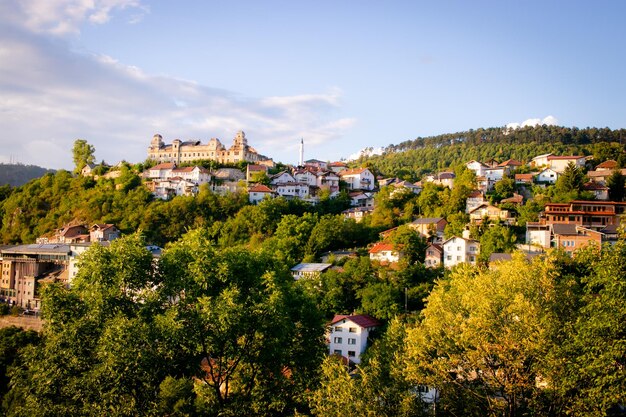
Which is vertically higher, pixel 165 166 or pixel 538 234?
pixel 165 166

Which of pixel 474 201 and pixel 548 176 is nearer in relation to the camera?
pixel 474 201

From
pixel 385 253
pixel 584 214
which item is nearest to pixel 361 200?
pixel 385 253

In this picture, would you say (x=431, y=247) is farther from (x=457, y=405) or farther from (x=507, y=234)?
(x=457, y=405)

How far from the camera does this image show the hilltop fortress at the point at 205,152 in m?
73.8

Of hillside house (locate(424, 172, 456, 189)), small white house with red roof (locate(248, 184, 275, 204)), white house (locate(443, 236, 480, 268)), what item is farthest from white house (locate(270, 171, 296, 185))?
white house (locate(443, 236, 480, 268))

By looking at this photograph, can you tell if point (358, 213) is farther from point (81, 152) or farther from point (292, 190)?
Answer: point (81, 152)

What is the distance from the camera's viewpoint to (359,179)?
2689 inches

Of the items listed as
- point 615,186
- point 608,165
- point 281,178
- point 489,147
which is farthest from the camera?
point 489,147

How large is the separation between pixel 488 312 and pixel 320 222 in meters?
33.6

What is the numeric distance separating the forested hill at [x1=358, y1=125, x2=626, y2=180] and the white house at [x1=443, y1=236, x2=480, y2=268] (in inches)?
1260

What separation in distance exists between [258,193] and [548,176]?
30.9 meters

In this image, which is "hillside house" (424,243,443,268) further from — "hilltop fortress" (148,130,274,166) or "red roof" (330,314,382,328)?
"hilltop fortress" (148,130,274,166)

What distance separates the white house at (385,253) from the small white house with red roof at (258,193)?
66.6 ft

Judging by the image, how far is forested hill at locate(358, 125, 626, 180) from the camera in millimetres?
83562
